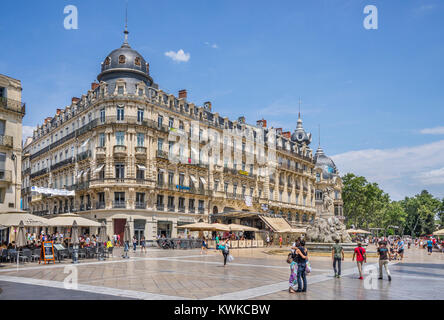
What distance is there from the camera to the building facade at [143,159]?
42.3m

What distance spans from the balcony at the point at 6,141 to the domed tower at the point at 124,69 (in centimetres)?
1505

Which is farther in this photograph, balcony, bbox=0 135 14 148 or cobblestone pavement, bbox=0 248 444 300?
balcony, bbox=0 135 14 148

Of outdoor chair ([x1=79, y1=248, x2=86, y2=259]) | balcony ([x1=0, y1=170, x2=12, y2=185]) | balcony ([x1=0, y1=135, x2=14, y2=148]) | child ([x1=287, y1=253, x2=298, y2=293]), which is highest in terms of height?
balcony ([x1=0, y1=135, x2=14, y2=148])

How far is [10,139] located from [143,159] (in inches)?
579

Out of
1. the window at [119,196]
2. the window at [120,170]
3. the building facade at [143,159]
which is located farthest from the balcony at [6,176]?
the window at [120,170]

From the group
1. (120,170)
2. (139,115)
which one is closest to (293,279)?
(120,170)

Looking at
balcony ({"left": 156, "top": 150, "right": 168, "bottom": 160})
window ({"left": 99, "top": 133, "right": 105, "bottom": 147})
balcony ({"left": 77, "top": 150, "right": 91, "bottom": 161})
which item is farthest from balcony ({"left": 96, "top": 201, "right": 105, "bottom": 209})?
balcony ({"left": 156, "top": 150, "right": 168, "bottom": 160})

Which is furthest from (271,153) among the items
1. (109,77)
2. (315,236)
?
(315,236)

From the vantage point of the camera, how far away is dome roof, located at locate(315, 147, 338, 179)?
8519 centimetres

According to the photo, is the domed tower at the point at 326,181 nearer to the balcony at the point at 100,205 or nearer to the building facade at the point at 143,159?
the building facade at the point at 143,159

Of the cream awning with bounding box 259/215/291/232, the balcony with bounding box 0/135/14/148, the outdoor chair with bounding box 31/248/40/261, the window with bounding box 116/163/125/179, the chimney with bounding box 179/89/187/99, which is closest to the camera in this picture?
the outdoor chair with bounding box 31/248/40/261

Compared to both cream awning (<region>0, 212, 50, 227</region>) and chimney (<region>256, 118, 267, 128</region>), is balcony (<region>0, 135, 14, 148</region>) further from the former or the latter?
chimney (<region>256, 118, 267, 128</region>)

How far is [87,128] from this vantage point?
1772 inches

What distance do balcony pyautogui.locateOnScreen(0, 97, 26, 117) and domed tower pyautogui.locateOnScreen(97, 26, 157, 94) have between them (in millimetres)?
13479
